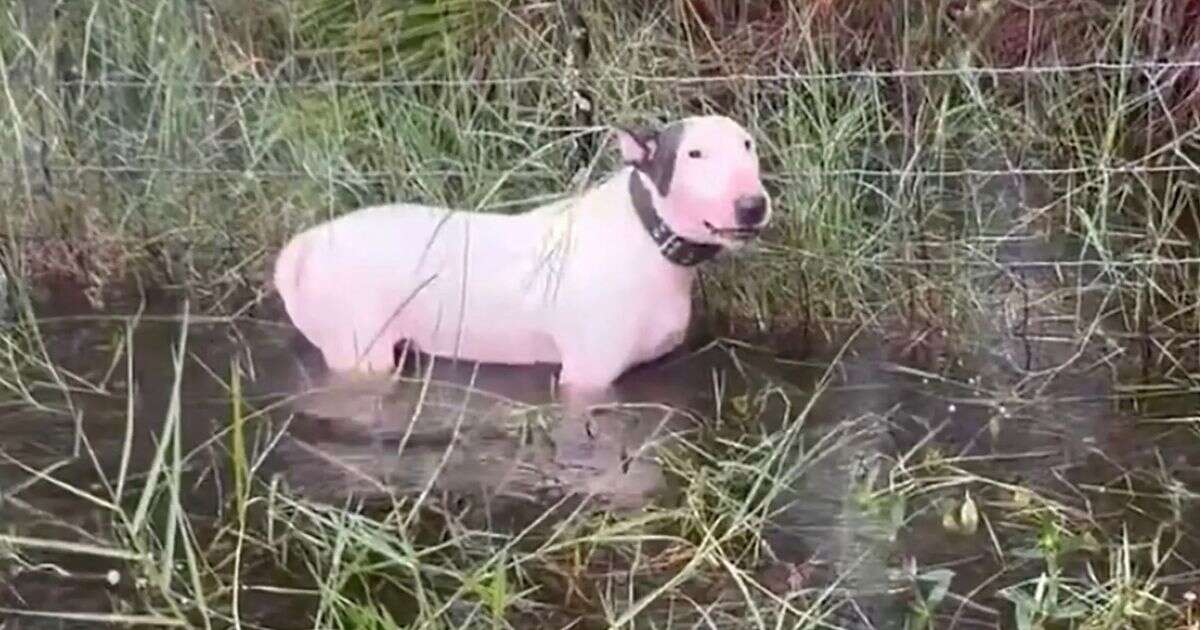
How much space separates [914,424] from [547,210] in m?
0.43

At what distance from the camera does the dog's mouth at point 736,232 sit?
66.6 inches

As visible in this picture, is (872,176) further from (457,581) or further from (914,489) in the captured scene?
(457,581)

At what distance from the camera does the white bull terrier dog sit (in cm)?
171

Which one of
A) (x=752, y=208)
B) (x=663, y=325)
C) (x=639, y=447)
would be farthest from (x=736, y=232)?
(x=639, y=447)

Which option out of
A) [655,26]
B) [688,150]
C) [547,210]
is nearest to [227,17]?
[655,26]

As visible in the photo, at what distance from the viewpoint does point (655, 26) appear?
231 cm

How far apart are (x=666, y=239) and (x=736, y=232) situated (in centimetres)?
7

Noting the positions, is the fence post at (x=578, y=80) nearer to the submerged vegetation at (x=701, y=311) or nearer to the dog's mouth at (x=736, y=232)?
the submerged vegetation at (x=701, y=311)

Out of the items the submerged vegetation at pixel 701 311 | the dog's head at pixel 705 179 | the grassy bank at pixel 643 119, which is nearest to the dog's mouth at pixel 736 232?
the dog's head at pixel 705 179

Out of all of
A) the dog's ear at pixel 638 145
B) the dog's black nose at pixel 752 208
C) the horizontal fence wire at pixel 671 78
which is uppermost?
the dog's ear at pixel 638 145

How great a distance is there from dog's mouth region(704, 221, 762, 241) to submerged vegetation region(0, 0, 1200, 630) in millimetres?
154

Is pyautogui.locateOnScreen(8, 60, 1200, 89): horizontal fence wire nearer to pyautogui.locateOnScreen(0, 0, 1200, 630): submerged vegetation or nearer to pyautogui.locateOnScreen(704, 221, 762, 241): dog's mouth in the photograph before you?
pyautogui.locateOnScreen(0, 0, 1200, 630): submerged vegetation

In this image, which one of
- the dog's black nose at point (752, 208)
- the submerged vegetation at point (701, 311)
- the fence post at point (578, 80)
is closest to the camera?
the submerged vegetation at point (701, 311)

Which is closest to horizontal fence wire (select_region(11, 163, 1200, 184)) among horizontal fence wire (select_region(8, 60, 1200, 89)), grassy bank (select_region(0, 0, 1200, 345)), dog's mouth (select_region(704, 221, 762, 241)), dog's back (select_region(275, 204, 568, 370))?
grassy bank (select_region(0, 0, 1200, 345))
